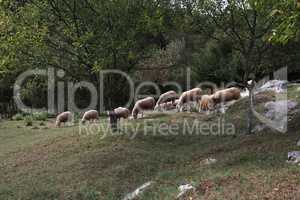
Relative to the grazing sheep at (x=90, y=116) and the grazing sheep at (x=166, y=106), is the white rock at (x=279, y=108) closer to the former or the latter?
the grazing sheep at (x=166, y=106)

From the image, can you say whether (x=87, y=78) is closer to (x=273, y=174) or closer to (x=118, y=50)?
(x=118, y=50)

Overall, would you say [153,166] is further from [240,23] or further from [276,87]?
[276,87]

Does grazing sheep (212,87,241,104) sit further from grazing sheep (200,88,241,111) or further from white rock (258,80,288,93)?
white rock (258,80,288,93)

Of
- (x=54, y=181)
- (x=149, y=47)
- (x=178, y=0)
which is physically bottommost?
(x=54, y=181)

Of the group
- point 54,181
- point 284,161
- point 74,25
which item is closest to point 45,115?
point 74,25

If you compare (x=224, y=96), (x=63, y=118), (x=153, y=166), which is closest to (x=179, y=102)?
(x=224, y=96)

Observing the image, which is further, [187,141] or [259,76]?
[259,76]

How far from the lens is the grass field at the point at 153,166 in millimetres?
9180

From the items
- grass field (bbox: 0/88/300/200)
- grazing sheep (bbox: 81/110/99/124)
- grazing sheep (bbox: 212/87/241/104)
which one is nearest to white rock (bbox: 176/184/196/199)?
grass field (bbox: 0/88/300/200)

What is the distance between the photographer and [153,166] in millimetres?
12484

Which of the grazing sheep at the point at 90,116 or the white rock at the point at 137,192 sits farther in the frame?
the grazing sheep at the point at 90,116

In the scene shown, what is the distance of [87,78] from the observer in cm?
1675

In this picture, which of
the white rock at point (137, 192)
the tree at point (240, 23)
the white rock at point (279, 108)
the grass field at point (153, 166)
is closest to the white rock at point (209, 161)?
the grass field at point (153, 166)

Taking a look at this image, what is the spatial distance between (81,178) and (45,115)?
16.8m
